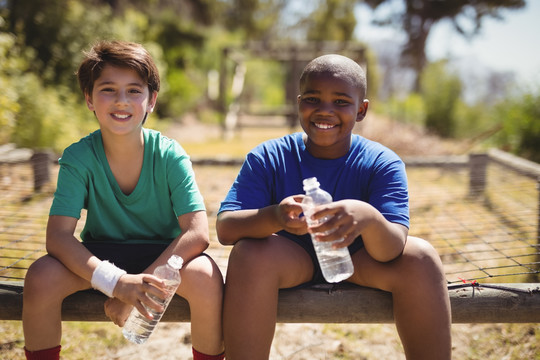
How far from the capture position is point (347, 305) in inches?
65.3

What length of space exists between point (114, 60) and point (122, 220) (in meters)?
0.62

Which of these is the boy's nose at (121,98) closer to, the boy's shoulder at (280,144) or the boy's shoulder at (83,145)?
the boy's shoulder at (83,145)

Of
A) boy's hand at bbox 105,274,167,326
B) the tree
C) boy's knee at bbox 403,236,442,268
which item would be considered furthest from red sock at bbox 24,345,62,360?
the tree

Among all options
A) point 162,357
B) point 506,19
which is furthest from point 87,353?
point 506,19

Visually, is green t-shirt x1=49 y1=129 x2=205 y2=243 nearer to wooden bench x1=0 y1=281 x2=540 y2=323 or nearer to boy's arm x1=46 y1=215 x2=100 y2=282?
boy's arm x1=46 y1=215 x2=100 y2=282

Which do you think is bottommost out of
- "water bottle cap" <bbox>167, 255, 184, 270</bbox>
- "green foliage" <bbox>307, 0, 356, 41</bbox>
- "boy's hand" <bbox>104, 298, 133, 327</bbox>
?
"boy's hand" <bbox>104, 298, 133, 327</bbox>

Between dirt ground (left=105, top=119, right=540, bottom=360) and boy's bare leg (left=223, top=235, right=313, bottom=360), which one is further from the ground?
boy's bare leg (left=223, top=235, right=313, bottom=360)

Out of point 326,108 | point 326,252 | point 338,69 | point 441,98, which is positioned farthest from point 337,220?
point 441,98

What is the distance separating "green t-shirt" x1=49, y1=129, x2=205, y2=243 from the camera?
170cm

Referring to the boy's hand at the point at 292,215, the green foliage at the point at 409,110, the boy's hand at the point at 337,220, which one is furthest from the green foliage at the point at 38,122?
the green foliage at the point at 409,110

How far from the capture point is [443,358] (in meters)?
1.39

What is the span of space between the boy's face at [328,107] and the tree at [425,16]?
15607mm

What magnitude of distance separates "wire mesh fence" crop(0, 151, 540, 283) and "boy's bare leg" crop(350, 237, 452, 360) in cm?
142

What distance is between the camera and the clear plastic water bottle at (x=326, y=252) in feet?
4.62
